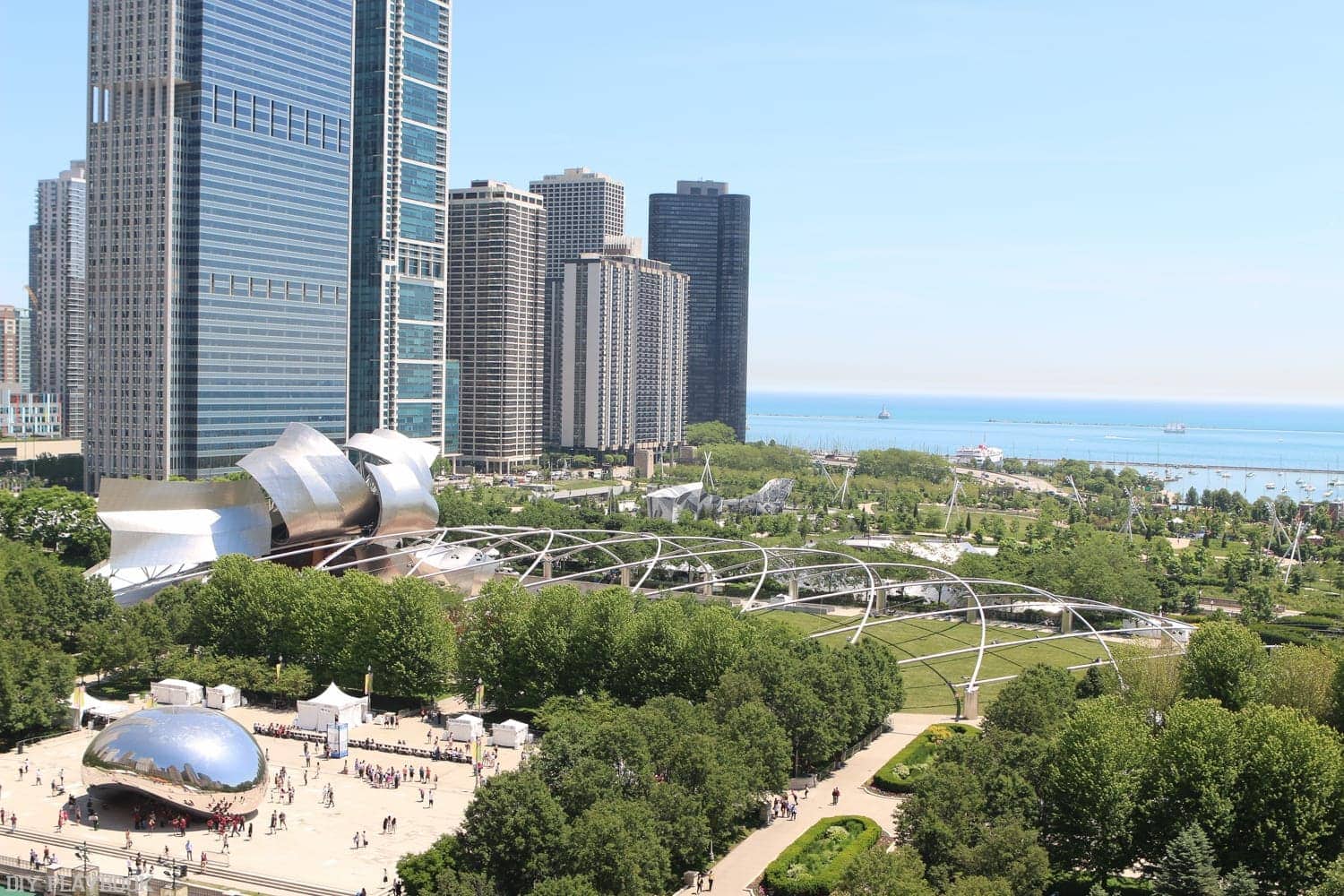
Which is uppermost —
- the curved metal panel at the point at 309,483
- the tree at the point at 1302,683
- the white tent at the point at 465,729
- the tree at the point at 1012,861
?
the curved metal panel at the point at 309,483

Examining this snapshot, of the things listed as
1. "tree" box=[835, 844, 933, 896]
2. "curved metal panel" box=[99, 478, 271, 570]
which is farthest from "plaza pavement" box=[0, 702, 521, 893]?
"curved metal panel" box=[99, 478, 271, 570]

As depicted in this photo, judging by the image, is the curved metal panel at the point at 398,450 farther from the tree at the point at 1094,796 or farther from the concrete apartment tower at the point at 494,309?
the concrete apartment tower at the point at 494,309

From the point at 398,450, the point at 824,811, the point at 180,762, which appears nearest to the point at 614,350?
the point at 398,450

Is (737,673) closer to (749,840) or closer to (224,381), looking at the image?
(749,840)

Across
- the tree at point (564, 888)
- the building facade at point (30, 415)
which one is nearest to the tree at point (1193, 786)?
the tree at point (564, 888)

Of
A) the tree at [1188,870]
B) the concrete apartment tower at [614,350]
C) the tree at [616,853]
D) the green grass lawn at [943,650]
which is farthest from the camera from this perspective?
the concrete apartment tower at [614,350]

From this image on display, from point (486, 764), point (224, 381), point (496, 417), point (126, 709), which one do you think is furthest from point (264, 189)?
point (486, 764)

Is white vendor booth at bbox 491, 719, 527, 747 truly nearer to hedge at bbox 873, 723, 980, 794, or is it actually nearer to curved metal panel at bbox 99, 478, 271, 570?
hedge at bbox 873, 723, 980, 794
